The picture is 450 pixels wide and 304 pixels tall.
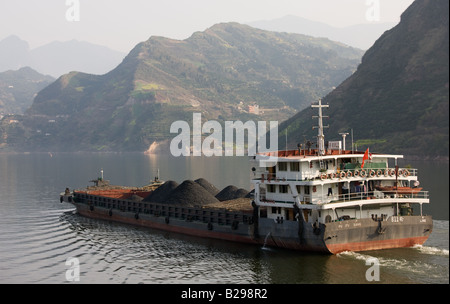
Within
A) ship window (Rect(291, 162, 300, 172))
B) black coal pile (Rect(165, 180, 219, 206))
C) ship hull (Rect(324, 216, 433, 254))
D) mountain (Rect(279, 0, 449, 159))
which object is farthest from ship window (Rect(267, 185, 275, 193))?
mountain (Rect(279, 0, 449, 159))

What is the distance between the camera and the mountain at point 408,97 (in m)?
149

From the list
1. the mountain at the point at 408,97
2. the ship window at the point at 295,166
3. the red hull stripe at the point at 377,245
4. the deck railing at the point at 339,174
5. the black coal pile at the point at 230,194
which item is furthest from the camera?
the mountain at the point at 408,97

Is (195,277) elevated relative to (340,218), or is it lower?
lower

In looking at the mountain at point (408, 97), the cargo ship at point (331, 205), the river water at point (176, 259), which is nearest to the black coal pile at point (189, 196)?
the river water at point (176, 259)

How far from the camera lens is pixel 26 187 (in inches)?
4193

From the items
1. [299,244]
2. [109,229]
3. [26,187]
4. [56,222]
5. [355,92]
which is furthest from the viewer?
[355,92]

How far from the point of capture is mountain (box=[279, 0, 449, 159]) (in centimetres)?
14875

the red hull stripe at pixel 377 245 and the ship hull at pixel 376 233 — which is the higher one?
the ship hull at pixel 376 233

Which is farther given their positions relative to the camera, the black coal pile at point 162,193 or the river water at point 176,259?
the black coal pile at point 162,193

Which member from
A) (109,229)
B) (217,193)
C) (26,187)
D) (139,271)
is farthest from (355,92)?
(139,271)

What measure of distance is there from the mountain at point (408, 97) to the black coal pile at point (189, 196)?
91619mm

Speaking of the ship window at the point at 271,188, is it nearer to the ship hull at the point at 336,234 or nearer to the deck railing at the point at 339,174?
the deck railing at the point at 339,174

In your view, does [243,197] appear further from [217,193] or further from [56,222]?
[56,222]

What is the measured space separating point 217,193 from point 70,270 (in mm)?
28436
